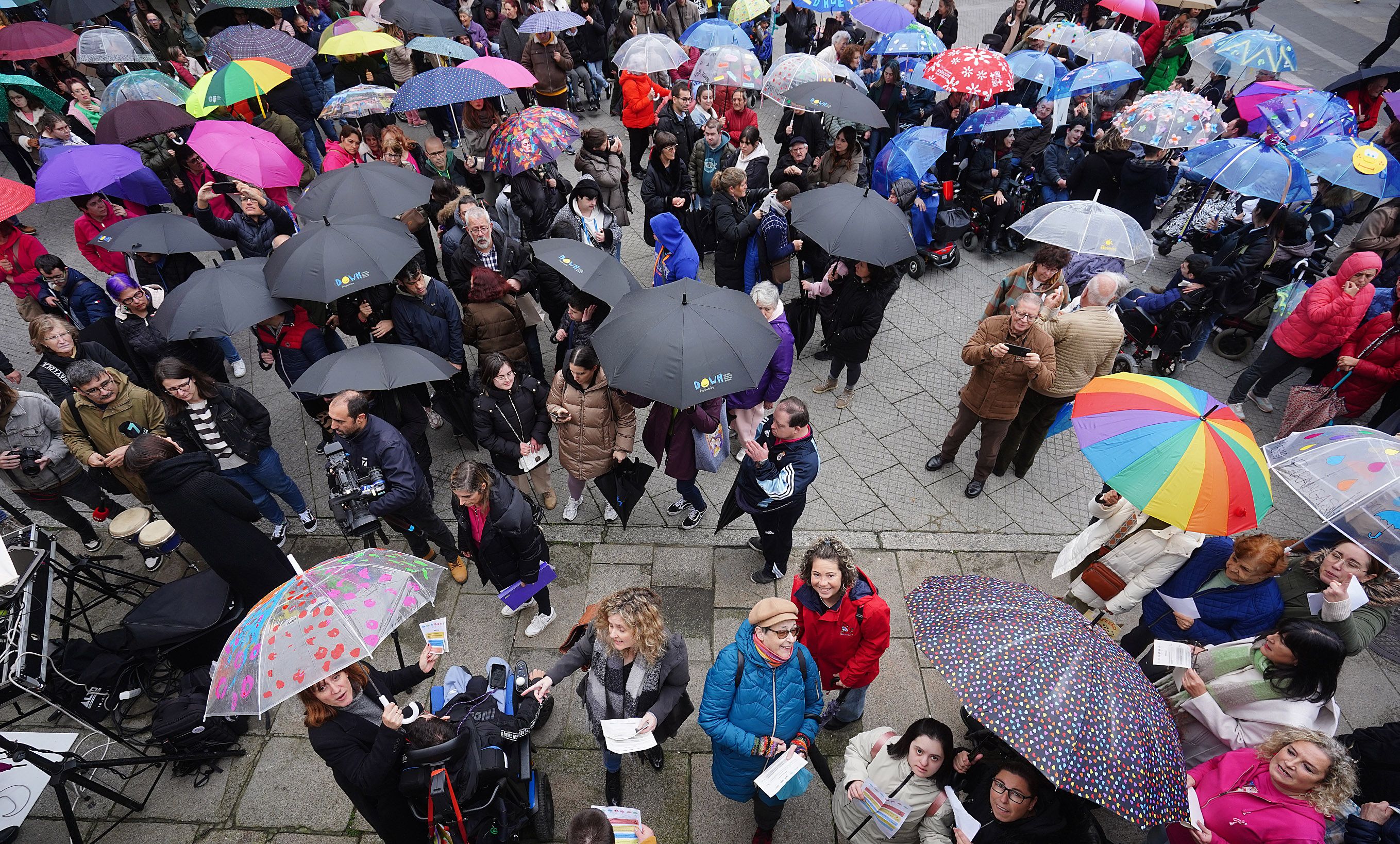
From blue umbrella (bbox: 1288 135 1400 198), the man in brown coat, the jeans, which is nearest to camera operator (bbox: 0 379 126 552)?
the jeans

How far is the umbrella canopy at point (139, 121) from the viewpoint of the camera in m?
6.73

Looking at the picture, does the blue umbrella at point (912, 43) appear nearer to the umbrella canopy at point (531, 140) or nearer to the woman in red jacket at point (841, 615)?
the umbrella canopy at point (531, 140)

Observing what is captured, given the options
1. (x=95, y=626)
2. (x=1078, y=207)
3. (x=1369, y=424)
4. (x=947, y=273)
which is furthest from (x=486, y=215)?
(x=1369, y=424)

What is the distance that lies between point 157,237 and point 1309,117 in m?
12.4

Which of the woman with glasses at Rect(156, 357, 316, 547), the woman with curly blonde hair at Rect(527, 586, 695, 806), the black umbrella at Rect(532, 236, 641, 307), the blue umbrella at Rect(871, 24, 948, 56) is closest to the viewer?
the woman with curly blonde hair at Rect(527, 586, 695, 806)

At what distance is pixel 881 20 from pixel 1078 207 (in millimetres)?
5645

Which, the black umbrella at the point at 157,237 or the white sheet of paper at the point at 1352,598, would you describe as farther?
the black umbrella at the point at 157,237

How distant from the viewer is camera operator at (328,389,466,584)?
4289mm

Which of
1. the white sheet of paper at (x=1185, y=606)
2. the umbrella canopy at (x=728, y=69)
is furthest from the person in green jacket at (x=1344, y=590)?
the umbrella canopy at (x=728, y=69)

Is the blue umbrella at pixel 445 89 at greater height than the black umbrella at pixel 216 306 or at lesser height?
greater

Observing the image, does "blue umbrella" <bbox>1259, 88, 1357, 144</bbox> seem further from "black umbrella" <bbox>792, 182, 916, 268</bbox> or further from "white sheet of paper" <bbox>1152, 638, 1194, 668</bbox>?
"white sheet of paper" <bbox>1152, 638, 1194, 668</bbox>

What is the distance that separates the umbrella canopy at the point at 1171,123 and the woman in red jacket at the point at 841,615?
6895mm

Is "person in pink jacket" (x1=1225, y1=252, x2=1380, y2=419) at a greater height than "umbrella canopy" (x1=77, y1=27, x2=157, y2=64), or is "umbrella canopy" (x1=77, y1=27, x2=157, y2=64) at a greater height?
"person in pink jacket" (x1=1225, y1=252, x2=1380, y2=419)

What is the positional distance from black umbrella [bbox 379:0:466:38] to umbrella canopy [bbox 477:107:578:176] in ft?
11.4
